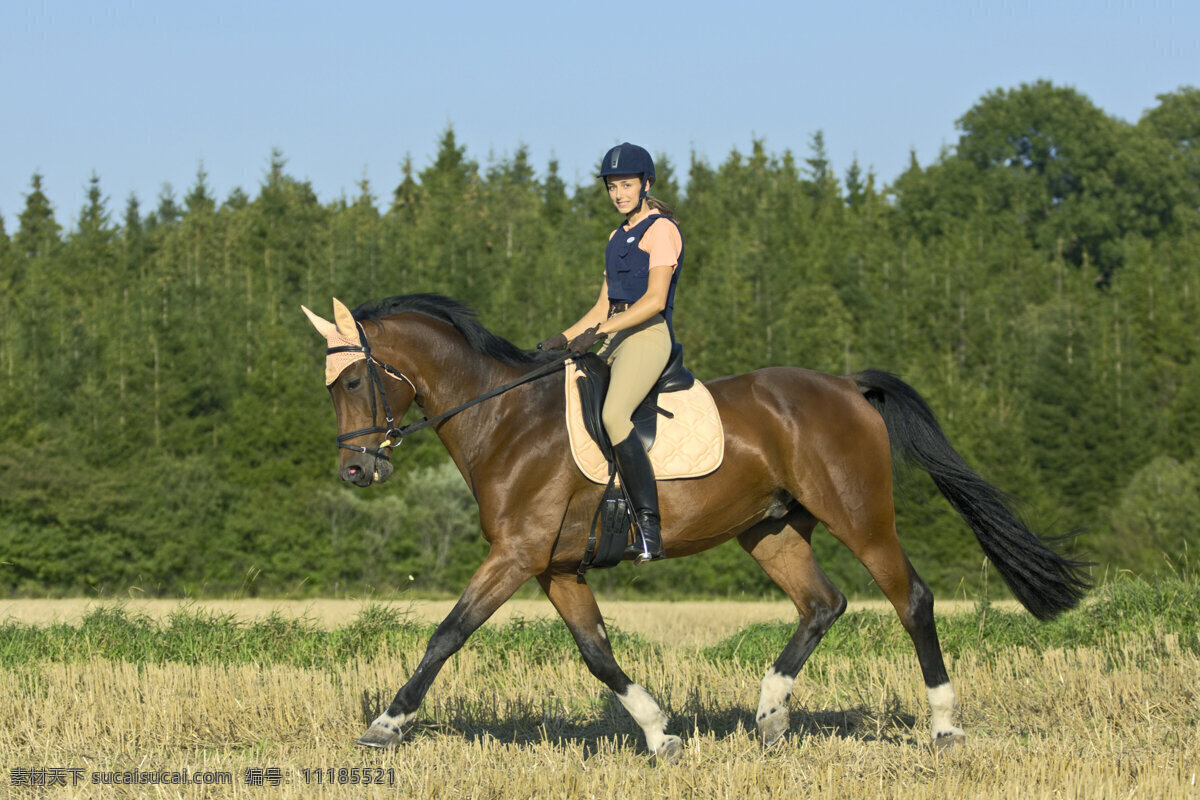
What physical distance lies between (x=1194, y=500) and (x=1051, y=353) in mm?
14156

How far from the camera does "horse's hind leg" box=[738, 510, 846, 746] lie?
277 inches

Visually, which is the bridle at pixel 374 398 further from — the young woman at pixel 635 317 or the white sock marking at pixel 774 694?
the white sock marking at pixel 774 694

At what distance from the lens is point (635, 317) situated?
6.37 metres

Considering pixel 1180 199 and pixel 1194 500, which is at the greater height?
pixel 1180 199

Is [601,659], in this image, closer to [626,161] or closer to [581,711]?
[581,711]

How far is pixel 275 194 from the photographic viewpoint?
81312 mm

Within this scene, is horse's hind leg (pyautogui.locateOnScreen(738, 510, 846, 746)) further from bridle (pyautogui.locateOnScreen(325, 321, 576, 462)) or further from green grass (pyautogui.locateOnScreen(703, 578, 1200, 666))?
green grass (pyautogui.locateOnScreen(703, 578, 1200, 666))

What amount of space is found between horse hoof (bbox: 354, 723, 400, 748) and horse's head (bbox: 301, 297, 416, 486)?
1.20 m

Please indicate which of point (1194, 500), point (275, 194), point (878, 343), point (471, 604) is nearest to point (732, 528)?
point (471, 604)

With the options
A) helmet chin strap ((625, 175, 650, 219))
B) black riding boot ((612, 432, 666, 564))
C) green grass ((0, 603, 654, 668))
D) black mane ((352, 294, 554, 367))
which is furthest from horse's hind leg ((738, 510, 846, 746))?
green grass ((0, 603, 654, 668))

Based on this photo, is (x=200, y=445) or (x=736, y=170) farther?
(x=736, y=170)

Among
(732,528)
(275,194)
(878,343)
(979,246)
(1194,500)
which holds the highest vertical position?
(275,194)

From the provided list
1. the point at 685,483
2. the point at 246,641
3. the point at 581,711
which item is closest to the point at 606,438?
the point at 685,483

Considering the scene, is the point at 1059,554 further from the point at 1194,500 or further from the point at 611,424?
the point at 1194,500
